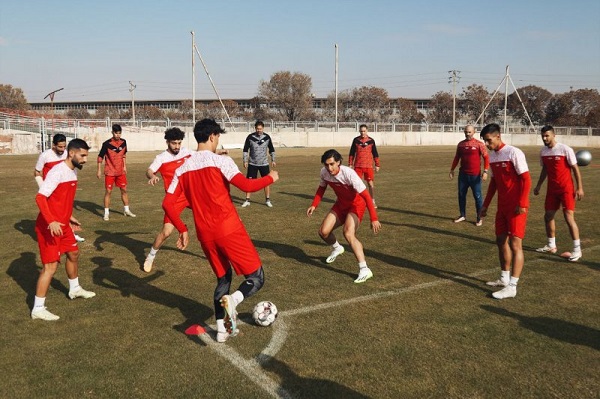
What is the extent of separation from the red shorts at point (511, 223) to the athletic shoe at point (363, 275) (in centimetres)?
194

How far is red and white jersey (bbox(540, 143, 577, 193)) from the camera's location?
8.84 m

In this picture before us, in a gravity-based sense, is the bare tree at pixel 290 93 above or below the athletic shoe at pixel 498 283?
above

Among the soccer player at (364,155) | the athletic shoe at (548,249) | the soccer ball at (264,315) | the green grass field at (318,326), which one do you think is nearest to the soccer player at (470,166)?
the green grass field at (318,326)

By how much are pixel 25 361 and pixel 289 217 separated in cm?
835

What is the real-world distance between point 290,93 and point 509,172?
8422cm

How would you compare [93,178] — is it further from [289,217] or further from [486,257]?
[486,257]

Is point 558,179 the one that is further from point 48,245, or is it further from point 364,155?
point 48,245

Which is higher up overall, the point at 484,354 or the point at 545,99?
the point at 545,99

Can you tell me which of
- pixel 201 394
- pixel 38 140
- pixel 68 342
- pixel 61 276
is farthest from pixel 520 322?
pixel 38 140

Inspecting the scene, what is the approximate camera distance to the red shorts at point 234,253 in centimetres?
511

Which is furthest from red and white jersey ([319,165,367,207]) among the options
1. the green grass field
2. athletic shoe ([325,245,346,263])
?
the green grass field

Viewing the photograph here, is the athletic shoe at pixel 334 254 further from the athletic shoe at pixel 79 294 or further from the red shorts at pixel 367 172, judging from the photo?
the red shorts at pixel 367 172

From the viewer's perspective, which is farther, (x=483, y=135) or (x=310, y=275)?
(x=310, y=275)

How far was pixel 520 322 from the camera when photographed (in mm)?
5840
